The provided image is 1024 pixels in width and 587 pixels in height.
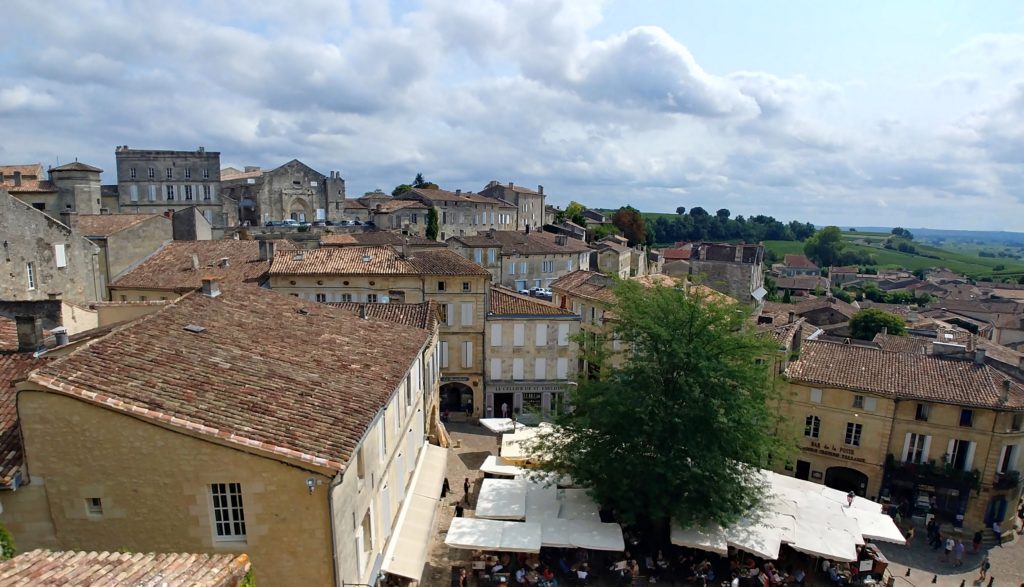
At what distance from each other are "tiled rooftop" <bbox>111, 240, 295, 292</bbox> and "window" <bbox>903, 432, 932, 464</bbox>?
109 ft

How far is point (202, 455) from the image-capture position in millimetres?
10398

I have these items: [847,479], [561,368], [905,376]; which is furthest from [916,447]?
[561,368]

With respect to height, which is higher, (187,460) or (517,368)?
(187,460)

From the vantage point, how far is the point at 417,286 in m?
33.5

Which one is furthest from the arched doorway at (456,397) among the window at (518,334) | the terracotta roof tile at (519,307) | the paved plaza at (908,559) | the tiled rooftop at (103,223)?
the tiled rooftop at (103,223)

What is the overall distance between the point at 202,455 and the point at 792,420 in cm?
2610

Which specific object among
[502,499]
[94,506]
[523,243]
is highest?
[523,243]

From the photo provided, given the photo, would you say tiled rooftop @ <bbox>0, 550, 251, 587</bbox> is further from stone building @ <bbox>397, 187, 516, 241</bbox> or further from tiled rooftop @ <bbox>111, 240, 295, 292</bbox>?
stone building @ <bbox>397, 187, 516, 241</bbox>

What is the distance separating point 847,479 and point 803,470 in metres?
1.90

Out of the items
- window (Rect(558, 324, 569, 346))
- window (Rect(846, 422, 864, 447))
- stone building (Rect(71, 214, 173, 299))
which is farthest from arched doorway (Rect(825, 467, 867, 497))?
stone building (Rect(71, 214, 173, 299))

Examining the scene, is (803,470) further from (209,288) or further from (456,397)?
Result: (209,288)

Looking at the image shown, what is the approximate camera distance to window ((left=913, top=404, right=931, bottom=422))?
26.7 m

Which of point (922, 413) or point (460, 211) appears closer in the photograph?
point (922, 413)

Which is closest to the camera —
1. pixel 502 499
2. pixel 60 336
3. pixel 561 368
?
pixel 60 336
